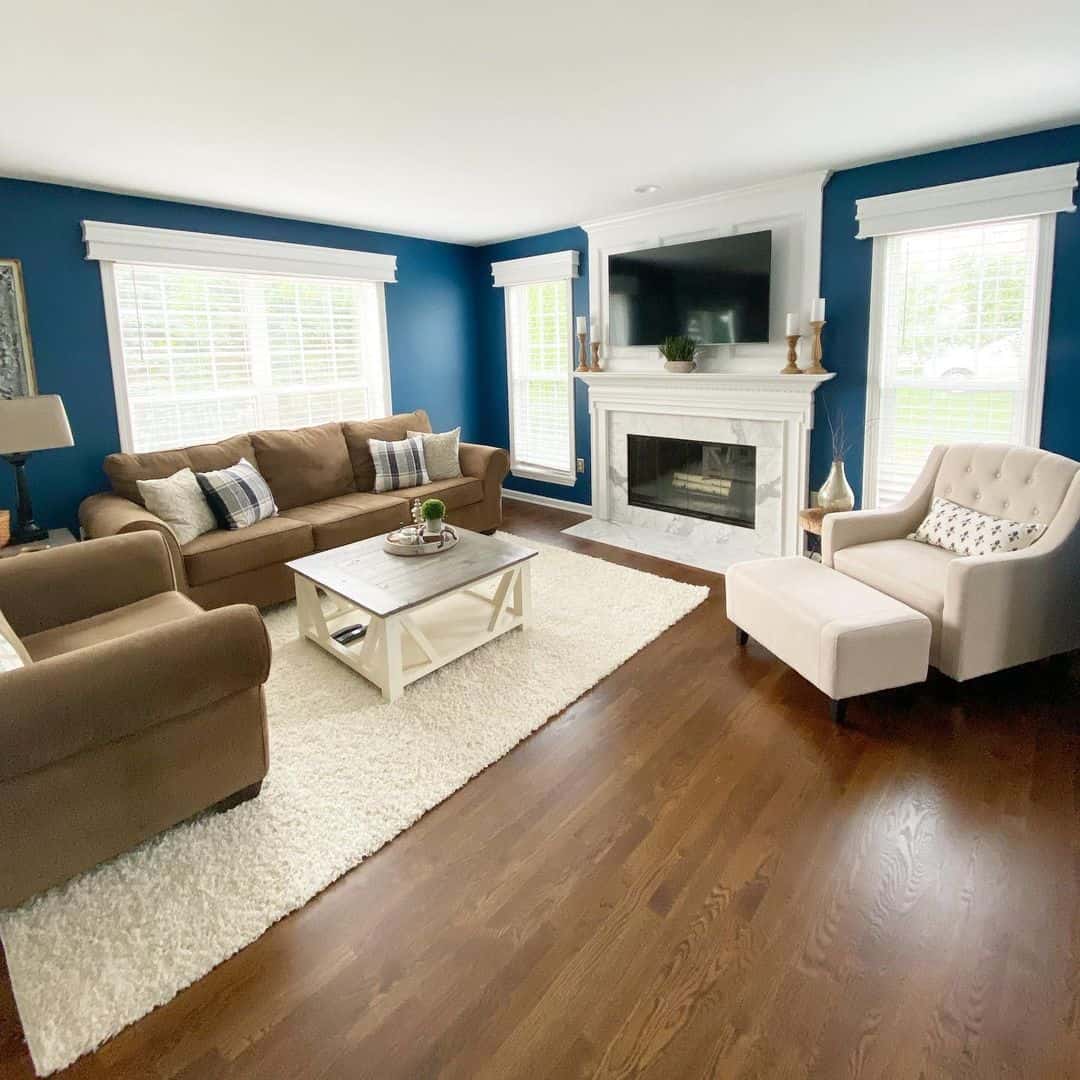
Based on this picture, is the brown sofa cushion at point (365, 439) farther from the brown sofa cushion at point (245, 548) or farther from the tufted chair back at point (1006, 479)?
the tufted chair back at point (1006, 479)

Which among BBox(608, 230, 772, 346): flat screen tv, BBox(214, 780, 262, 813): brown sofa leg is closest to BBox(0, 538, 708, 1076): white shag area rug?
BBox(214, 780, 262, 813): brown sofa leg

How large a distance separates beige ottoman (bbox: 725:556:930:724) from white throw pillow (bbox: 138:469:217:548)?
2.93 meters

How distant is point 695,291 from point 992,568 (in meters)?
2.75

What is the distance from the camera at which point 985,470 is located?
127 inches

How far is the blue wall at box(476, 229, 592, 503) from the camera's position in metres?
5.44

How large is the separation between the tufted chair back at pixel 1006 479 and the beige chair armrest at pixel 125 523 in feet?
12.4

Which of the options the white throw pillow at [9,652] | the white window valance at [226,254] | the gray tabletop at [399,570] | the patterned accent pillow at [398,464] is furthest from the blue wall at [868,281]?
the white throw pillow at [9,652]

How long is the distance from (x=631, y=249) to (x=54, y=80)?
3.55 m

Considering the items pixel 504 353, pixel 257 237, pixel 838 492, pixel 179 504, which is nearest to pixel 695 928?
pixel 838 492

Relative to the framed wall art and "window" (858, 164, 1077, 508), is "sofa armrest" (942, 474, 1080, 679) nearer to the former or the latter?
"window" (858, 164, 1077, 508)

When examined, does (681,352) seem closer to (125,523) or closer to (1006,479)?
(1006,479)

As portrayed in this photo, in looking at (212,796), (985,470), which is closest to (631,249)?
(985,470)

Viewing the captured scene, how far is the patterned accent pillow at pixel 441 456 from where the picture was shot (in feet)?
16.2

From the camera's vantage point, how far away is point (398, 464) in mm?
4793
